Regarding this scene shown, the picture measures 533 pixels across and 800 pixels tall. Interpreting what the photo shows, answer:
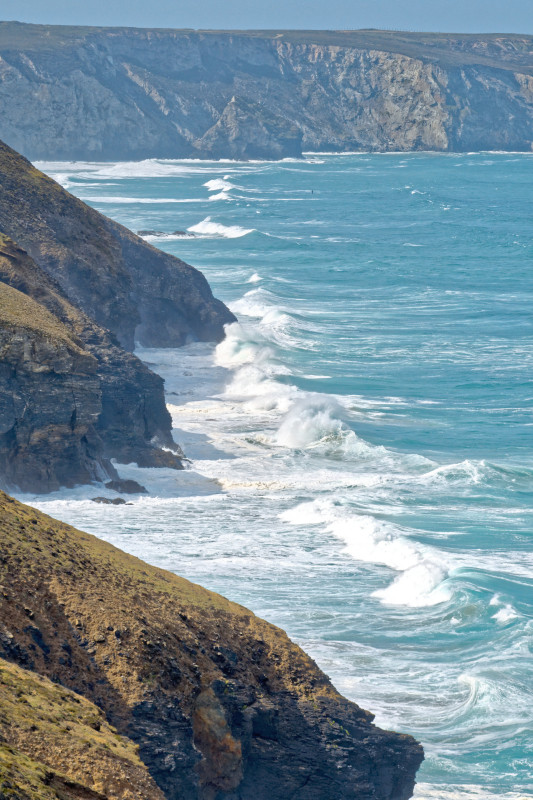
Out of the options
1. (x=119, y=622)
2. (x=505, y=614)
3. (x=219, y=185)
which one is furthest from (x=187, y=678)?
(x=219, y=185)

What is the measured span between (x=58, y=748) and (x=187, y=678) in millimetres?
3014

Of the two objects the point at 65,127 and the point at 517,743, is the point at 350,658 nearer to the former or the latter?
the point at 517,743

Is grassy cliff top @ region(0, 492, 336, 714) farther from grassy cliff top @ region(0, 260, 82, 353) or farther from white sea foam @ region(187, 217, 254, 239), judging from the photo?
white sea foam @ region(187, 217, 254, 239)

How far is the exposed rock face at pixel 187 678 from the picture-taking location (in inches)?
479

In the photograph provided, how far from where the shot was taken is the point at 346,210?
11119cm

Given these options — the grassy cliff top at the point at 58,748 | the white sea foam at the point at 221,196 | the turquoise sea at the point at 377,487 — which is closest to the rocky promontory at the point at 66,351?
the turquoise sea at the point at 377,487

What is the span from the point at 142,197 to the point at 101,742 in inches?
4227

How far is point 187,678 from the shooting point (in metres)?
12.7

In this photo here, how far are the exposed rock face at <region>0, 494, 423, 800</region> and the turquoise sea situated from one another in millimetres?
3731

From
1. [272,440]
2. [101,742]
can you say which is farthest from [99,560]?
[272,440]

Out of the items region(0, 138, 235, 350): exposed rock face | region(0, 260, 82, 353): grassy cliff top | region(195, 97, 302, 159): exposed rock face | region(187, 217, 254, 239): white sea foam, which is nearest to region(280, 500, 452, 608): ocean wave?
region(0, 260, 82, 353): grassy cliff top

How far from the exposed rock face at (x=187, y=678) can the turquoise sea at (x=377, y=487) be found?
3.73 m

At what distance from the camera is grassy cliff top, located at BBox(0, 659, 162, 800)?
29.3ft

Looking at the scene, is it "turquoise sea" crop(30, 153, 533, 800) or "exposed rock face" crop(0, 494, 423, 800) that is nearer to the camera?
"exposed rock face" crop(0, 494, 423, 800)
